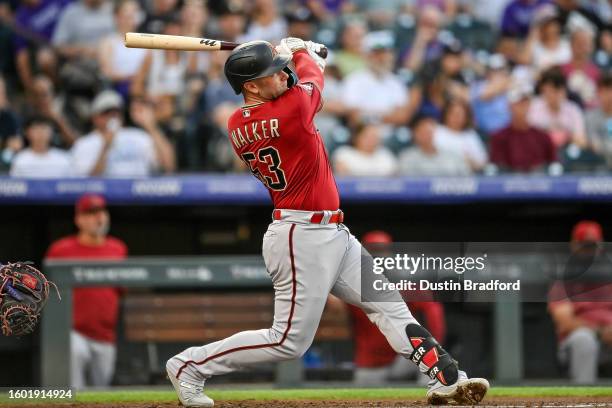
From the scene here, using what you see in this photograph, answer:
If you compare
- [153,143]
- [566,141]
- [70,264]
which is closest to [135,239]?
[153,143]

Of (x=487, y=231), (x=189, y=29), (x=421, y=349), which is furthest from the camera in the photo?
(x=189, y=29)

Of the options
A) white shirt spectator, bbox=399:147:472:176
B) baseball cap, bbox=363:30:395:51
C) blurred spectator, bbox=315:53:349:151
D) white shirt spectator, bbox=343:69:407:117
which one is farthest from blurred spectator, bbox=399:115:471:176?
baseball cap, bbox=363:30:395:51

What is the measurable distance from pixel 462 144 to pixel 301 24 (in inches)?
74.3

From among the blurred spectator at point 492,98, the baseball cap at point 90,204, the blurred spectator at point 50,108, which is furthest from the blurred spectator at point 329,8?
the baseball cap at point 90,204

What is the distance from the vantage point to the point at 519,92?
9.52 meters

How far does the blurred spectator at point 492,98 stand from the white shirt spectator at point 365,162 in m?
0.96

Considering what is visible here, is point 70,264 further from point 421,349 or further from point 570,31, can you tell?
point 570,31

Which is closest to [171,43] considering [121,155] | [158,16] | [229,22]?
[121,155]

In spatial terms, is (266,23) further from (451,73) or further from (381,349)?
(381,349)

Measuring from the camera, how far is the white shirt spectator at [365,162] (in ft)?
29.4

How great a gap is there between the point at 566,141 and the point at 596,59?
1.27m

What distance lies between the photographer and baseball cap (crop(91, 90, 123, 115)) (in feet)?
30.0

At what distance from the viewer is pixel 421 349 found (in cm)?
491

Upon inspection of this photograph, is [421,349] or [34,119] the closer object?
[421,349]
